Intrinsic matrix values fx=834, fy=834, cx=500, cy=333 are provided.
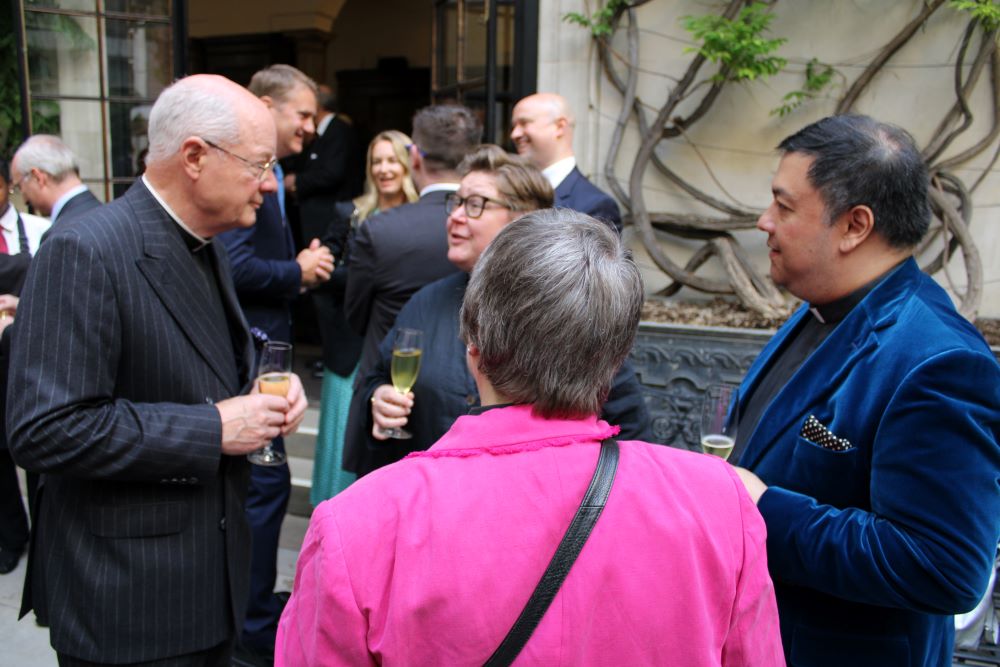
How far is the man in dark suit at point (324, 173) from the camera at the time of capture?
6.41 meters

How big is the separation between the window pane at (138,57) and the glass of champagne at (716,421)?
4881 millimetres

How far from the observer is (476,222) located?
2367 millimetres

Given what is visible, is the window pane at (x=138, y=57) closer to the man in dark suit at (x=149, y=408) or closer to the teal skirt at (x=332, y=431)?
the teal skirt at (x=332, y=431)

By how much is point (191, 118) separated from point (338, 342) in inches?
78.9

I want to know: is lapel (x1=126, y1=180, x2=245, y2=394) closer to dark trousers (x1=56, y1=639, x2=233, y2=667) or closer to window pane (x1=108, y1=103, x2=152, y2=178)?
dark trousers (x1=56, y1=639, x2=233, y2=667)

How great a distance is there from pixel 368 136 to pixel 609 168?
5478 mm

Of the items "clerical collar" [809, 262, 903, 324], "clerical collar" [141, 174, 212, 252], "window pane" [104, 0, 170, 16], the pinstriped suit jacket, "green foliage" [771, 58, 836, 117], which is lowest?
the pinstriped suit jacket

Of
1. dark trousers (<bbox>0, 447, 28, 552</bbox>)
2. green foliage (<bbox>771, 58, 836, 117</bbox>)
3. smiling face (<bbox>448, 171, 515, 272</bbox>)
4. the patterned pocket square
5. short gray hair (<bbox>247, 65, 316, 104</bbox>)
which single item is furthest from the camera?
green foliage (<bbox>771, 58, 836, 117</bbox>)

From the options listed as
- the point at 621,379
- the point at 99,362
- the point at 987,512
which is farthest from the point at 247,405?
the point at 987,512

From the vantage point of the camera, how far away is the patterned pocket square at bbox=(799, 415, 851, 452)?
1.55 meters

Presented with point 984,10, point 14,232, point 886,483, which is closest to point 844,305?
point 886,483

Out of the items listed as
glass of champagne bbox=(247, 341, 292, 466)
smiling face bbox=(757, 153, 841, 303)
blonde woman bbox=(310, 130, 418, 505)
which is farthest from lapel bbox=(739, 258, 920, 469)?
blonde woman bbox=(310, 130, 418, 505)

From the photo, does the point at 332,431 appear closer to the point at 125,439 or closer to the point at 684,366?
the point at 684,366

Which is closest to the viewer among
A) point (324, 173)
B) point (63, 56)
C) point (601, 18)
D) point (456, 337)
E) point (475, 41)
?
point (456, 337)
